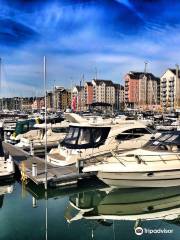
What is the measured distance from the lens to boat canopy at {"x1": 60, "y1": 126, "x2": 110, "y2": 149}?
2098cm

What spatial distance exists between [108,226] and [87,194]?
430 centimetres

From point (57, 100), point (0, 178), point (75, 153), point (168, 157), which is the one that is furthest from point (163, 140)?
Result: point (57, 100)

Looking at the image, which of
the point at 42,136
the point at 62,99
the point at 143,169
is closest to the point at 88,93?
the point at 62,99

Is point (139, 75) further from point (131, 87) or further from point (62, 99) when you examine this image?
point (62, 99)

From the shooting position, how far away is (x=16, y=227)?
13008mm

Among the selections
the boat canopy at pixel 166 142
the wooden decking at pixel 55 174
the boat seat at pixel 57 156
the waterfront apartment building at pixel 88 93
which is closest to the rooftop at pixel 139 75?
the waterfront apartment building at pixel 88 93

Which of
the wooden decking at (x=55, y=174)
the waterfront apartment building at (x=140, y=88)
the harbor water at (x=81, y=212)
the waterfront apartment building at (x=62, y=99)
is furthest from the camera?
the waterfront apartment building at (x=62, y=99)

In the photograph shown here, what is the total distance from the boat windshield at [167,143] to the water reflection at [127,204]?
1947mm

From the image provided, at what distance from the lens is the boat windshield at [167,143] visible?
58.1 ft

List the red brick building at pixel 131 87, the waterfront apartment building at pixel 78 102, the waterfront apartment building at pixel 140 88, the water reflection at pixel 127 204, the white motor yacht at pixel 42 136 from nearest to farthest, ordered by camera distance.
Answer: the water reflection at pixel 127 204 < the white motor yacht at pixel 42 136 < the waterfront apartment building at pixel 78 102 < the waterfront apartment building at pixel 140 88 < the red brick building at pixel 131 87

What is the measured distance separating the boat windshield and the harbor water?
2.00m

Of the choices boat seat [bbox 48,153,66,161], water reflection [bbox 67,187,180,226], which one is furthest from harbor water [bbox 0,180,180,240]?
boat seat [bbox 48,153,66,161]

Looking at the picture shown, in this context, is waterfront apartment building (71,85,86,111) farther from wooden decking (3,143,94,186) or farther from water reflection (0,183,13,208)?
water reflection (0,183,13,208)

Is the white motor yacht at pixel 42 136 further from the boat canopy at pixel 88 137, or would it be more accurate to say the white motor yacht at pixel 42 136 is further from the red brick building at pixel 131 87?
the red brick building at pixel 131 87
